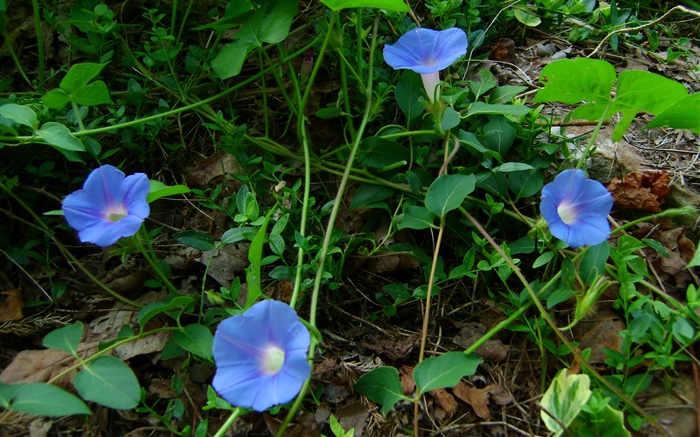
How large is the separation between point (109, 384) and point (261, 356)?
377 mm

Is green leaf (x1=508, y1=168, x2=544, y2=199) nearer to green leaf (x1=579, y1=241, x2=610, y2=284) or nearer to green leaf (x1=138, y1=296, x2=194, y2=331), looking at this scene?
green leaf (x1=579, y1=241, x2=610, y2=284)

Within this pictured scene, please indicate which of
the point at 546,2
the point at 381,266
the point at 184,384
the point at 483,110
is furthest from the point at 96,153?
the point at 546,2

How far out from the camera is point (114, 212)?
1.47m

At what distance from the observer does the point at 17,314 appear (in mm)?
1634

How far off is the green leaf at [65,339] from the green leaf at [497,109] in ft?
4.50

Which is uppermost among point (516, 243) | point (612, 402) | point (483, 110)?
point (483, 110)

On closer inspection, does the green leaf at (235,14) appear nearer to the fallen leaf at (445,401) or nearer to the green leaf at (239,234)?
the green leaf at (239,234)

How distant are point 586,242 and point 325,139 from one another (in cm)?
107

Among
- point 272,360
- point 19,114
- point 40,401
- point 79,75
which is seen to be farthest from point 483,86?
point 40,401

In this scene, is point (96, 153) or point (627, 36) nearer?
point (96, 153)

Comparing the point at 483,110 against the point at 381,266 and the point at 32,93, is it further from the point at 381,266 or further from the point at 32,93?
the point at 32,93

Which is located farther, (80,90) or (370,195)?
(370,195)

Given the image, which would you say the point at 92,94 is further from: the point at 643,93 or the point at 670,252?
the point at 670,252

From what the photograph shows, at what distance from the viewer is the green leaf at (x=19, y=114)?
5.09 ft
